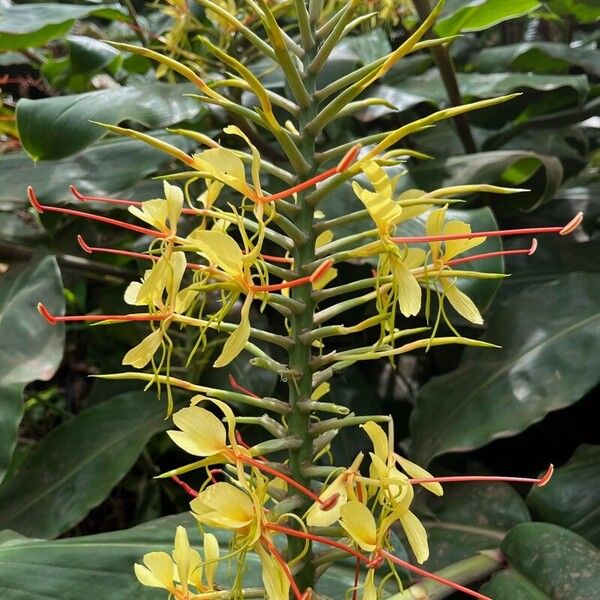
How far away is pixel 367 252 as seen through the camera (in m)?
0.35

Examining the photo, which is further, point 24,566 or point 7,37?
point 7,37

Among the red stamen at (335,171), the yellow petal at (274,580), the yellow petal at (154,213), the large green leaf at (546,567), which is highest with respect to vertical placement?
the red stamen at (335,171)

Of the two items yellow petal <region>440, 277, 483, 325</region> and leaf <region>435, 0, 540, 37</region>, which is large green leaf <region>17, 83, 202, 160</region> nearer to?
leaf <region>435, 0, 540, 37</region>

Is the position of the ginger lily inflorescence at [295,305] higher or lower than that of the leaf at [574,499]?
higher

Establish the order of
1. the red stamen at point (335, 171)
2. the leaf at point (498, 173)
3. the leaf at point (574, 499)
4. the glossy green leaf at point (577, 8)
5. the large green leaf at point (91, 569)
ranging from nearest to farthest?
the red stamen at point (335, 171) → the large green leaf at point (91, 569) → the leaf at point (574, 499) → the leaf at point (498, 173) → the glossy green leaf at point (577, 8)

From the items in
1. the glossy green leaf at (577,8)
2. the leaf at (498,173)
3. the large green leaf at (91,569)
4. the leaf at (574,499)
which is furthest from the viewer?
the glossy green leaf at (577,8)

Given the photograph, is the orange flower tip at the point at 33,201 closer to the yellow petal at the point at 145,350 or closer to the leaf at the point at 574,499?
the yellow petal at the point at 145,350

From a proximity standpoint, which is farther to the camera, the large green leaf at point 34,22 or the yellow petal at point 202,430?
the large green leaf at point 34,22

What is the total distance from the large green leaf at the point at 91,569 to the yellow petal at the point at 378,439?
19 cm

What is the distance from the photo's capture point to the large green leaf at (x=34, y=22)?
816 millimetres

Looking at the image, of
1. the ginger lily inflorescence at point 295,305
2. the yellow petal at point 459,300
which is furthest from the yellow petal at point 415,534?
the yellow petal at point 459,300

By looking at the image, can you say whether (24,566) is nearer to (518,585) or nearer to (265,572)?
(265,572)

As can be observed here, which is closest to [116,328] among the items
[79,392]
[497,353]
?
[79,392]

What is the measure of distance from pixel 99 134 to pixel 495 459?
55cm
